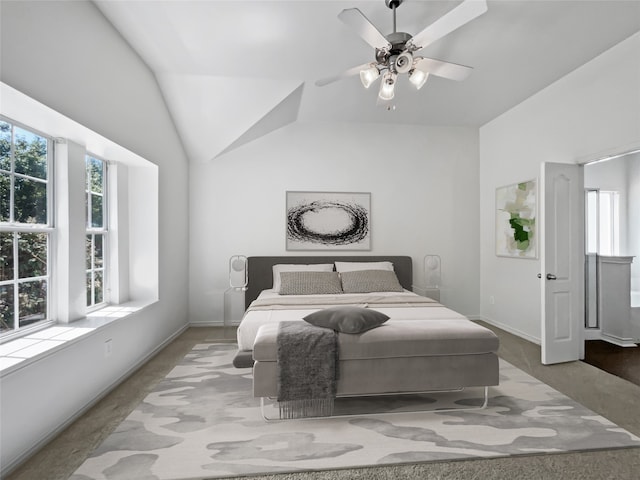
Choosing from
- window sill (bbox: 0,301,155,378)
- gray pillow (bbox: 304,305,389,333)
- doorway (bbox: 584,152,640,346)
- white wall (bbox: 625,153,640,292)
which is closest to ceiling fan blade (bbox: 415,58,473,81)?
gray pillow (bbox: 304,305,389,333)

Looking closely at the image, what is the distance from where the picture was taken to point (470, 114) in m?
4.50

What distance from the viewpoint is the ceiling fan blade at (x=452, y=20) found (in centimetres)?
197

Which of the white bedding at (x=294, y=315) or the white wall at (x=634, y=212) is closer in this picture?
the white bedding at (x=294, y=315)

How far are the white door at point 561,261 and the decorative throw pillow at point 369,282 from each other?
59.9 inches

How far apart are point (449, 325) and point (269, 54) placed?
9.08 feet

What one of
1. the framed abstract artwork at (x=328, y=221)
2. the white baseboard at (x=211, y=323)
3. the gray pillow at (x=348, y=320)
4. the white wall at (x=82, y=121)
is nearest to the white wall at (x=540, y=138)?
the framed abstract artwork at (x=328, y=221)

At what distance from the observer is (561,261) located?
3377 millimetres

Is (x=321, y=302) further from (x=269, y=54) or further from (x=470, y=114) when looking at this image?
(x=470, y=114)

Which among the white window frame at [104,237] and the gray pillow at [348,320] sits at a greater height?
the white window frame at [104,237]

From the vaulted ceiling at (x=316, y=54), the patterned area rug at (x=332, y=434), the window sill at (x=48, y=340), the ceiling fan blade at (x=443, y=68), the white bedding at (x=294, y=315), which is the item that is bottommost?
the patterned area rug at (x=332, y=434)

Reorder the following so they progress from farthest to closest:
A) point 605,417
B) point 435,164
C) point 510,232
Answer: point 435,164, point 510,232, point 605,417

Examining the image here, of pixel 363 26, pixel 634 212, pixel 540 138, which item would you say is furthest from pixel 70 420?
pixel 634 212

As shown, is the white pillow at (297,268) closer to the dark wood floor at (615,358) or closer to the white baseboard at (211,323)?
the white baseboard at (211,323)

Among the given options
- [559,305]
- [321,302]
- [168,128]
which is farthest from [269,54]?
[559,305]
